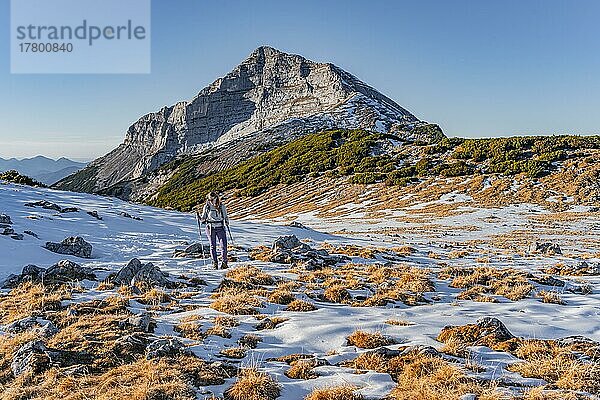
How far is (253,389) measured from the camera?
5.96m

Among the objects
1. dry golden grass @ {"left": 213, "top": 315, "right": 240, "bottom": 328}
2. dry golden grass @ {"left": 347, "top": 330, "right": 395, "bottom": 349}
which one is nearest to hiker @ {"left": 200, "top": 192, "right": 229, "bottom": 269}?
dry golden grass @ {"left": 213, "top": 315, "right": 240, "bottom": 328}

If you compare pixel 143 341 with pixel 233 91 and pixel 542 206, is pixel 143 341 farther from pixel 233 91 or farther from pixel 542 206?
pixel 233 91

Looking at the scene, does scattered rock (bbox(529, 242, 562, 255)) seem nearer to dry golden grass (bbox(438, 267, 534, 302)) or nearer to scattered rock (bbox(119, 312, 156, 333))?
dry golden grass (bbox(438, 267, 534, 302))

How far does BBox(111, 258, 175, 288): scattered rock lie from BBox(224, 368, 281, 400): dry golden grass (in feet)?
18.5

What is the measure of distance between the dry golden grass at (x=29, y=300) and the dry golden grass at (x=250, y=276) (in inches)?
158

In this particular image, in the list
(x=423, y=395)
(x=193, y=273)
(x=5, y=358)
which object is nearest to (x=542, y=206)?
(x=193, y=273)

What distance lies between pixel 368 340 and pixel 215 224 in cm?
718

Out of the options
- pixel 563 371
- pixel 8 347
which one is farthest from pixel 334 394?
pixel 8 347

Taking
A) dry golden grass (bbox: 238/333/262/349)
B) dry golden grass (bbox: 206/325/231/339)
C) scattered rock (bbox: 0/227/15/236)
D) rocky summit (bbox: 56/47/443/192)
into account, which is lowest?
dry golden grass (bbox: 238/333/262/349)

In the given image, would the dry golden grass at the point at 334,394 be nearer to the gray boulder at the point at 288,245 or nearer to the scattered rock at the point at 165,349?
the scattered rock at the point at 165,349

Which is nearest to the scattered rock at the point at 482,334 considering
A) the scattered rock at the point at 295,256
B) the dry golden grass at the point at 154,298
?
the dry golden grass at the point at 154,298

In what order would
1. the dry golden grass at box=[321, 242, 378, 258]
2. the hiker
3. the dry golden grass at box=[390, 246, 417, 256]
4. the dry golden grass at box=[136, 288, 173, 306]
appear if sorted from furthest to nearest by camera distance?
the dry golden grass at box=[390, 246, 417, 256]
the dry golden grass at box=[321, 242, 378, 258]
the hiker
the dry golden grass at box=[136, 288, 173, 306]

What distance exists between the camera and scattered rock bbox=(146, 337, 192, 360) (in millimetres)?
7012

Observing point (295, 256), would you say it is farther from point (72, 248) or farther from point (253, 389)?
point (253, 389)
